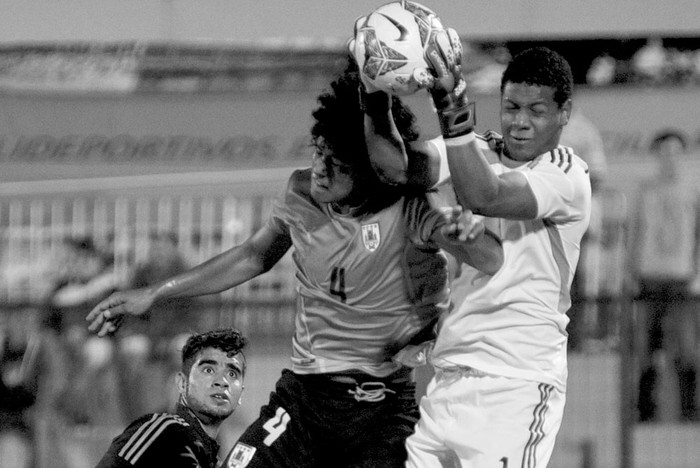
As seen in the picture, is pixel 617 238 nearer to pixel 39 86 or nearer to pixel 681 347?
pixel 681 347

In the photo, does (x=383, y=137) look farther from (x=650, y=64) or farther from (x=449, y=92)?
(x=650, y=64)

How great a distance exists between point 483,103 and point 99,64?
381 cm

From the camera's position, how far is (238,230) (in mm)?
9398

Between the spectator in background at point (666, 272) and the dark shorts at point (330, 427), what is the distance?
393cm

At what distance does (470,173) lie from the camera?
402 cm

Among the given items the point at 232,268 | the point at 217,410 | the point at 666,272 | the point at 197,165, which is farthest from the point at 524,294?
the point at 197,165

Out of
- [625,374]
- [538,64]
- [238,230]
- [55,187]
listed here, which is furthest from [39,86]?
[538,64]

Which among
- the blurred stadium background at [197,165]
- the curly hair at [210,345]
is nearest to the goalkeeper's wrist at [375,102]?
the curly hair at [210,345]

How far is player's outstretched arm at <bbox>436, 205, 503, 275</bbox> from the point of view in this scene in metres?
4.01

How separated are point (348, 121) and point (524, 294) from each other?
0.96 meters

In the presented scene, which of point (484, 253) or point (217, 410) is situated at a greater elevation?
point (484, 253)

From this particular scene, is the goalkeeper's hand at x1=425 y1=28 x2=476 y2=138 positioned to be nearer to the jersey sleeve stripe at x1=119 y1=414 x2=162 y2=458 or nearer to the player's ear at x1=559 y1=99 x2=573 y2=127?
the player's ear at x1=559 y1=99 x2=573 y2=127

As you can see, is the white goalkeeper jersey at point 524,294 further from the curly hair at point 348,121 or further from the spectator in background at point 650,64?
the spectator in background at point 650,64

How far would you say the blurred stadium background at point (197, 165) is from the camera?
8.45 m
